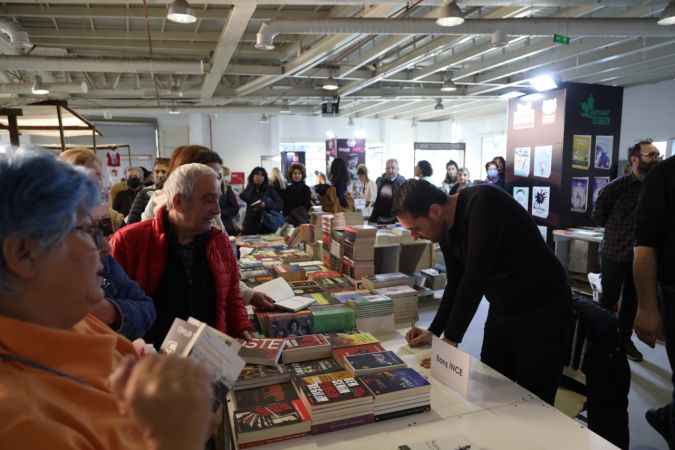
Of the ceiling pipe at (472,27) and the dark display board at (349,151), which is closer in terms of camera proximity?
the ceiling pipe at (472,27)

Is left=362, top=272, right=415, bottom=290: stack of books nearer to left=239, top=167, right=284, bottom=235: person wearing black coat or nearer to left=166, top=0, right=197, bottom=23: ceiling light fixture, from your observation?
left=166, top=0, right=197, bottom=23: ceiling light fixture

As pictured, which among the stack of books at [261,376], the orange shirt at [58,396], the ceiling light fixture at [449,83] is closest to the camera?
the orange shirt at [58,396]

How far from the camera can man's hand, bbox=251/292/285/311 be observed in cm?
217

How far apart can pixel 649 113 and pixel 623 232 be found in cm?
783

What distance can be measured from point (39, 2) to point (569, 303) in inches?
222

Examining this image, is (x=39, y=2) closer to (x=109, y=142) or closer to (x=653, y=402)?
(x=653, y=402)

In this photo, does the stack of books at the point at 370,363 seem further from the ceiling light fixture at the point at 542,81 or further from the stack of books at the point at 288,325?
the ceiling light fixture at the point at 542,81

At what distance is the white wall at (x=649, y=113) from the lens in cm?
912

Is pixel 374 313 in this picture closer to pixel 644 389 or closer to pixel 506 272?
pixel 506 272

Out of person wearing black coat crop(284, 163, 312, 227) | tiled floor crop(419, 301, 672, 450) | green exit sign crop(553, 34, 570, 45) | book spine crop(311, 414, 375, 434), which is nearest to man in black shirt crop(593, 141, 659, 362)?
tiled floor crop(419, 301, 672, 450)

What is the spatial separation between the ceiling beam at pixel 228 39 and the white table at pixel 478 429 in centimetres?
405

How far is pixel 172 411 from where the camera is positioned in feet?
1.97

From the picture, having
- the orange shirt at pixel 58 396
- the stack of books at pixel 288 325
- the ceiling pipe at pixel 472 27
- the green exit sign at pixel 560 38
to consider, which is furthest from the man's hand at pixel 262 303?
the green exit sign at pixel 560 38

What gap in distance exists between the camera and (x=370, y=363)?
1.54 meters
